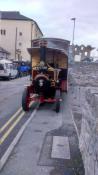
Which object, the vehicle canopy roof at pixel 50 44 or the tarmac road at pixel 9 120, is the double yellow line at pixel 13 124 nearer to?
the tarmac road at pixel 9 120

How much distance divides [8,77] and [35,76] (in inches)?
1002

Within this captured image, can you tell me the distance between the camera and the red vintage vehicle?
1833cm

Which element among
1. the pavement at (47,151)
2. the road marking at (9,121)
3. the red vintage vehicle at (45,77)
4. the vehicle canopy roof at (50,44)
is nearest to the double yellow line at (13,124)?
the road marking at (9,121)

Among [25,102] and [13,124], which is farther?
[25,102]

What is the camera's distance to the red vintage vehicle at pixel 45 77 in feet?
60.1

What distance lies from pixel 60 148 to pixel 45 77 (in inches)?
341

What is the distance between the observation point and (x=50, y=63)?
21.9 m

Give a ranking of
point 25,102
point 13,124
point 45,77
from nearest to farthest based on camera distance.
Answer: point 13,124, point 25,102, point 45,77

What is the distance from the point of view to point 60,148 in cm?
1020

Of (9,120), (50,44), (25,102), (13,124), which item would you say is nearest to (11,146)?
(13,124)

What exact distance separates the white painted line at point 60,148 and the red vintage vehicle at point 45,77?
5.97 metres

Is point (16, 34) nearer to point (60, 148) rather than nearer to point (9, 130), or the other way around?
point (9, 130)

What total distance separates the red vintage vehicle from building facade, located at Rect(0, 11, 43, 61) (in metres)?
63.4

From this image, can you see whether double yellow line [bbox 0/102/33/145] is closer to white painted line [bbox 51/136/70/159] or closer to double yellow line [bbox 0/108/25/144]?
double yellow line [bbox 0/108/25/144]
